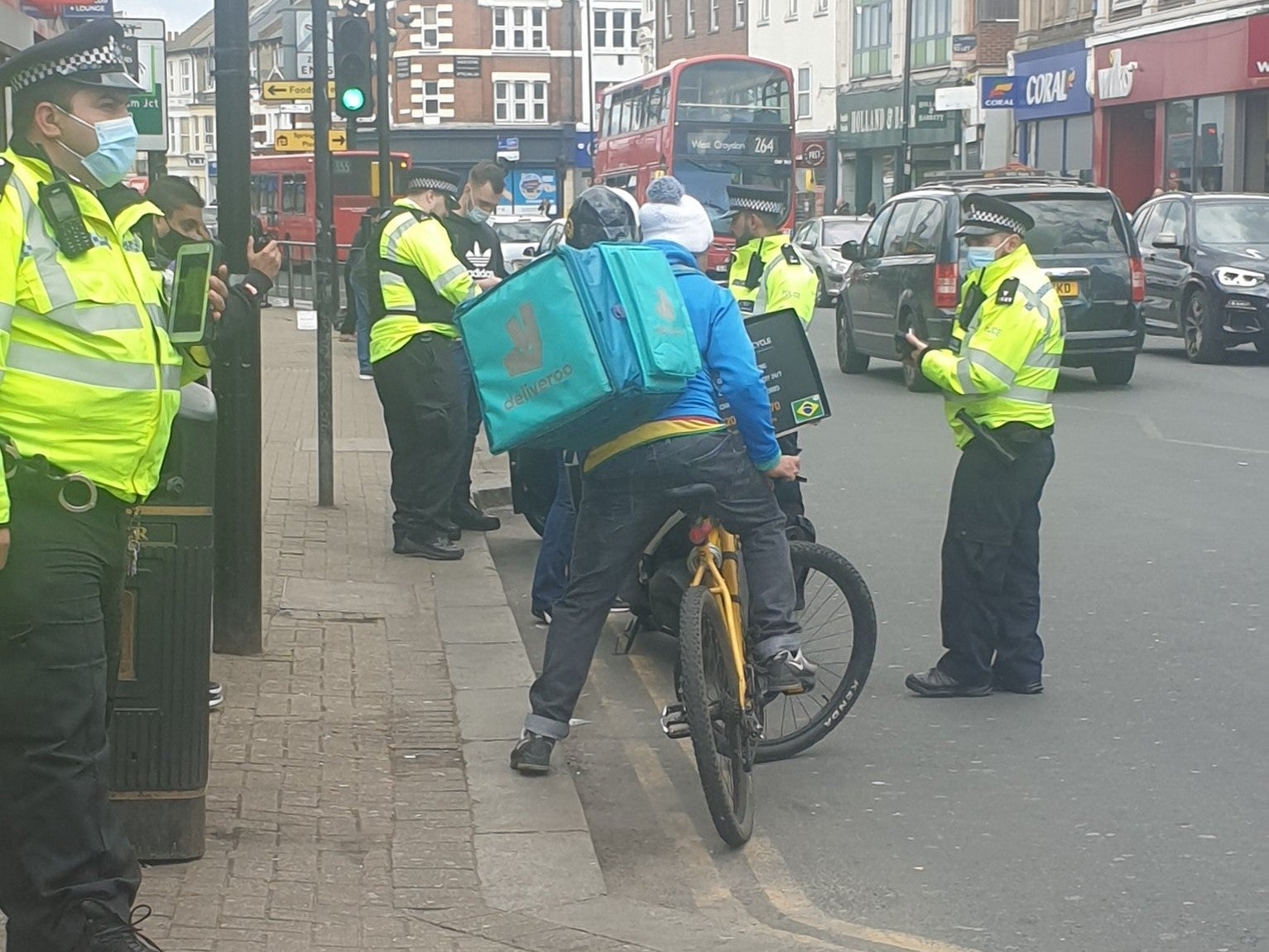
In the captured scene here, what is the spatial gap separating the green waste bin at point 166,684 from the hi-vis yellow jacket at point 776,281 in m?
4.66

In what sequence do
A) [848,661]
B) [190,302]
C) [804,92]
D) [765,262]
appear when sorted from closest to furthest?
[190,302] < [848,661] < [765,262] < [804,92]

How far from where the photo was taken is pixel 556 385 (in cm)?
549

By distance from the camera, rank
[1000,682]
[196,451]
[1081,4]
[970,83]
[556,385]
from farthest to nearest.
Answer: [970,83] < [1081,4] < [1000,682] < [556,385] < [196,451]

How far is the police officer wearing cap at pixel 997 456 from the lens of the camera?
7027 mm

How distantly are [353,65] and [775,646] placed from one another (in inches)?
395

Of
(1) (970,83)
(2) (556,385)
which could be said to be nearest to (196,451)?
(2) (556,385)

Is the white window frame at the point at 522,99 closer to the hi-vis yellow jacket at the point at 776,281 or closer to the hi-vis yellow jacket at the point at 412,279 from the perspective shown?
the hi-vis yellow jacket at the point at 776,281

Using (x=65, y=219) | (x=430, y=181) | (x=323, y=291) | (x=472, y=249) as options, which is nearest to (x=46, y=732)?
(x=65, y=219)

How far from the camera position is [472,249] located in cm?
1106

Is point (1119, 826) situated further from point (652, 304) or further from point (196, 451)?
point (196, 451)

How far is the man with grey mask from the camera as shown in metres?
10.3

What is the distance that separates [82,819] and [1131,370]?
50.7 feet

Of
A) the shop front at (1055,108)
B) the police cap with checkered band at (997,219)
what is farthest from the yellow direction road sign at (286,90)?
the shop front at (1055,108)

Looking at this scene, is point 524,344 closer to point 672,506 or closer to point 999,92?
point 672,506
